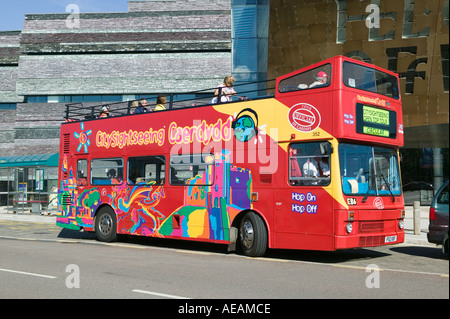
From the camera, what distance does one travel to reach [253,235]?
36.6 feet

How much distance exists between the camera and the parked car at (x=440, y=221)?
10854mm

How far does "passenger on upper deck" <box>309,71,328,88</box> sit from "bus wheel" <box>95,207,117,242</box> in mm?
6878

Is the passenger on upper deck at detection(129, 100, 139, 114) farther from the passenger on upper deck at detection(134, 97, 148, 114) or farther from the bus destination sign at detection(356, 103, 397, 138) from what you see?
the bus destination sign at detection(356, 103, 397, 138)

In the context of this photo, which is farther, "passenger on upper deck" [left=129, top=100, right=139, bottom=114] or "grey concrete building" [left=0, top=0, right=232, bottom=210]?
"grey concrete building" [left=0, top=0, right=232, bottom=210]

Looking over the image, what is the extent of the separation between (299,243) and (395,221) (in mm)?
2006

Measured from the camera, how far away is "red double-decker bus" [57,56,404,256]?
394 inches

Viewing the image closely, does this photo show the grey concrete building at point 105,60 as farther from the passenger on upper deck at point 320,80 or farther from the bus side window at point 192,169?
the passenger on upper deck at point 320,80

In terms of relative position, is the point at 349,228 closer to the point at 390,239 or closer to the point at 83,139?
the point at 390,239

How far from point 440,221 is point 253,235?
3.76 meters
